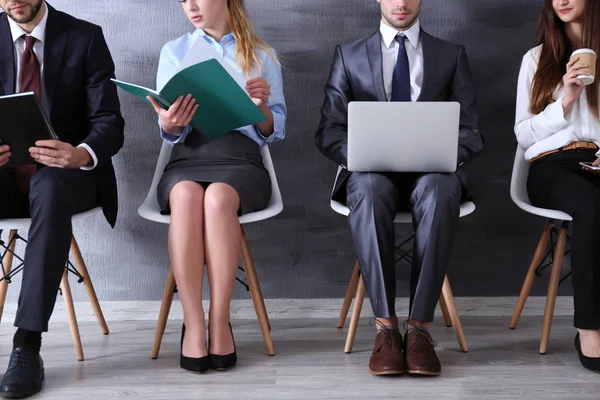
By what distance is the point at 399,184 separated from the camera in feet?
7.54

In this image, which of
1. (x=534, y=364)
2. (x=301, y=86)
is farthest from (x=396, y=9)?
(x=534, y=364)

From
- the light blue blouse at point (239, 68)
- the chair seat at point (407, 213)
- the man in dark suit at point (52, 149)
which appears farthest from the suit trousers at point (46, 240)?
the chair seat at point (407, 213)

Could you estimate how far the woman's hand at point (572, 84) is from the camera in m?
2.18

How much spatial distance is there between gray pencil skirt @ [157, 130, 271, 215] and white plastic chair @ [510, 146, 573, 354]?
80 cm

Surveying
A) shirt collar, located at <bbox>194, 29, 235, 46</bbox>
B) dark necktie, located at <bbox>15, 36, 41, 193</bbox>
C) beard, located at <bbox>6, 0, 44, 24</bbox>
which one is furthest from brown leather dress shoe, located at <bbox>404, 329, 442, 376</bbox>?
beard, located at <bbox>6, 0, 44, 24</bbox>

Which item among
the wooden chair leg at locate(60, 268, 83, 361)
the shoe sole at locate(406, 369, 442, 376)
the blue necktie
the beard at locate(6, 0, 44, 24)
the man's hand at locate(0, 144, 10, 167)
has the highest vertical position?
the beard at locate(6, 0, 44, 24)

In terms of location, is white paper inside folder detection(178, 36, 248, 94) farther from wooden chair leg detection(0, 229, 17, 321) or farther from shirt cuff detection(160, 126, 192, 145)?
wooden chair leg detection(0, 229, 17, 321)

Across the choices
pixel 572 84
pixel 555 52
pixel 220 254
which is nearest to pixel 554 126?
pixel 572 84

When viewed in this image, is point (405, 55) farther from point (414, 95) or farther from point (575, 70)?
point (575, 70)

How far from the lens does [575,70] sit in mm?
2189

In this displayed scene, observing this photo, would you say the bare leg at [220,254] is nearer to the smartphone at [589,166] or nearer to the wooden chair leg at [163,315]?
the wooden chair leg at [163,315]

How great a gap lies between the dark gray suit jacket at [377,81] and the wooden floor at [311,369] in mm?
651

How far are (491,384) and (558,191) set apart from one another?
610 mm

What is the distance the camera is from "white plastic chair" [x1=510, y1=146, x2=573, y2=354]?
7.50ft
